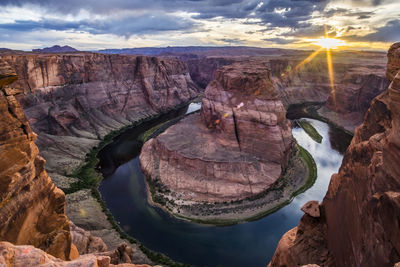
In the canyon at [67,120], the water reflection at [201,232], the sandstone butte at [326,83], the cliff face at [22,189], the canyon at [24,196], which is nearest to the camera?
the canyon at [24,196]

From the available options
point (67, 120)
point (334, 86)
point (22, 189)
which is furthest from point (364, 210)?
point (334, 86)

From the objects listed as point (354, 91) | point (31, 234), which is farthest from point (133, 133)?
point (354, 91)

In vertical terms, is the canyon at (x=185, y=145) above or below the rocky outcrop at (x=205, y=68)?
below

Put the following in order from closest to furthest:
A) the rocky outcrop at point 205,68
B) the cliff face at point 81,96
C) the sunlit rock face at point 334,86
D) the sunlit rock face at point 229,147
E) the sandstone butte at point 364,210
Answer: the sandstone butte at point 364,210, the sunlit rock face at point 229,147, the cliff face at point 81,96, the sunlit rock face at point 334,86, the rocky outcrop at point 205,68

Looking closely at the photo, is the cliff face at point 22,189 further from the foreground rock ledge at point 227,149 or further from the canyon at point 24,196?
the foreground rock ledge at point 227,149

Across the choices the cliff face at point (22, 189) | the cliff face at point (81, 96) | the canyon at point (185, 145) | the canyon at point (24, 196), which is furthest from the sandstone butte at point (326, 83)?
the cliff face at point (22, 189)

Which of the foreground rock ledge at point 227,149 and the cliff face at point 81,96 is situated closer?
the foreground rock ledge at point 227,149

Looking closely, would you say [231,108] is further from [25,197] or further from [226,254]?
[25,197]
